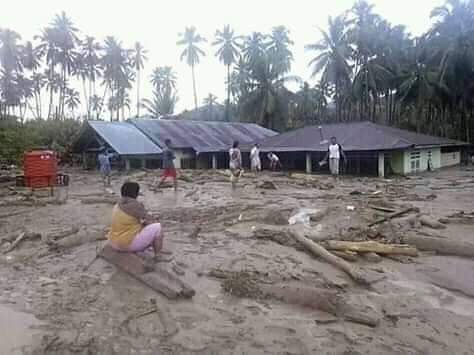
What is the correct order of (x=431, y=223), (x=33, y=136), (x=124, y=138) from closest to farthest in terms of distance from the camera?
1. (x=431, y=223)
2. (x=124, y=138)
3. (x=33, y=136)

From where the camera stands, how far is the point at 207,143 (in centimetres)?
3266

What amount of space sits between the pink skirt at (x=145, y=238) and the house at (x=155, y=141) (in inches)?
919

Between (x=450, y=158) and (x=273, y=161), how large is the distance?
14.5 metres

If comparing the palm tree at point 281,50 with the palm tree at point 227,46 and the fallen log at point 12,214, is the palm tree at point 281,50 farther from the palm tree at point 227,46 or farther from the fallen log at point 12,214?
the fallen log at point 12,214

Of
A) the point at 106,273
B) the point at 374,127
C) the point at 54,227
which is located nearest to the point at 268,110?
the point at 374,127

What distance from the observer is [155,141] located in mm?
31125

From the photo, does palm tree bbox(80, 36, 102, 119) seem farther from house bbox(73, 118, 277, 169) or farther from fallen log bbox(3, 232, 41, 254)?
fallen log bbox(3, 232, 41, 254)

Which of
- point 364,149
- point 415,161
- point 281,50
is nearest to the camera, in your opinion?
point 364,149

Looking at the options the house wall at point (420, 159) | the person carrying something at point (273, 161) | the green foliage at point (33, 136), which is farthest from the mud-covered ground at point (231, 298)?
the green foliage at point (33, 136)

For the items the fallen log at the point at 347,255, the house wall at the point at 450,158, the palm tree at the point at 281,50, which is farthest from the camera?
the palm tree at the point at 281,50

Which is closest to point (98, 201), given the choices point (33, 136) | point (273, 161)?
point (273, 161)

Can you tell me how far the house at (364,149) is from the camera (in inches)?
939

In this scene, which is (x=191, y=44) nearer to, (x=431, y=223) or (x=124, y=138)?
(x=124, y=138)

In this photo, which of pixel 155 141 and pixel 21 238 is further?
pixel 155 141
